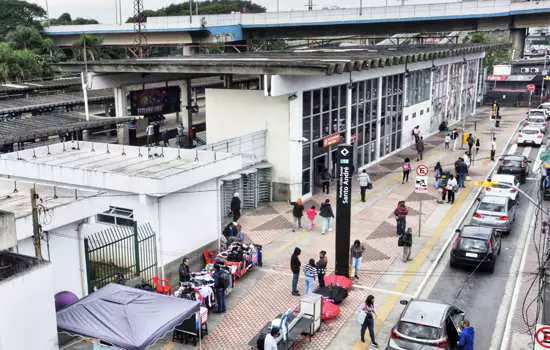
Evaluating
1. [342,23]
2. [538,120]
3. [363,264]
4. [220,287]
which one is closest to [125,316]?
[220,287]

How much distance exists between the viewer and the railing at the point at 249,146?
24.5 m

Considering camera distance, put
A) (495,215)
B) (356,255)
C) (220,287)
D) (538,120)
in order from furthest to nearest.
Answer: (538,120)
(495,215)
(356,255)
(220,287)

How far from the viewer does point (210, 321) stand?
49.9 feet

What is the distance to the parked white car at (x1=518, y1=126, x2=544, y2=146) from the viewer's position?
127 ft

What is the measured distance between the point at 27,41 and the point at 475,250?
73.6 metres

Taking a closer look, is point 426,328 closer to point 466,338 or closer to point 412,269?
point 466,338

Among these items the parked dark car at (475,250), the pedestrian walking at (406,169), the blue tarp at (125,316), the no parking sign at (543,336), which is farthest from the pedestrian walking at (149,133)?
the no parking sign at (543,336)

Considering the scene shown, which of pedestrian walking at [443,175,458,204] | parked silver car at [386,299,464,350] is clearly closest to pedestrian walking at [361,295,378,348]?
parked silver car at [386,299,464,350]

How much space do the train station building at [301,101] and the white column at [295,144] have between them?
0.04 metres

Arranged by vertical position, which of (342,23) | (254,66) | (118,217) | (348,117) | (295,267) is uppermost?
(342,23)

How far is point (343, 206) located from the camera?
17234 mm

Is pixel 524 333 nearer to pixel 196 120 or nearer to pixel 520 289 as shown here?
pixel 520 289

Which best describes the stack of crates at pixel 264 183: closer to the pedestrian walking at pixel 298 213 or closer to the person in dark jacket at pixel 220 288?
the pedestrian walking at pixel 298 213

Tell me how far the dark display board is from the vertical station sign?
18767 millimetres
